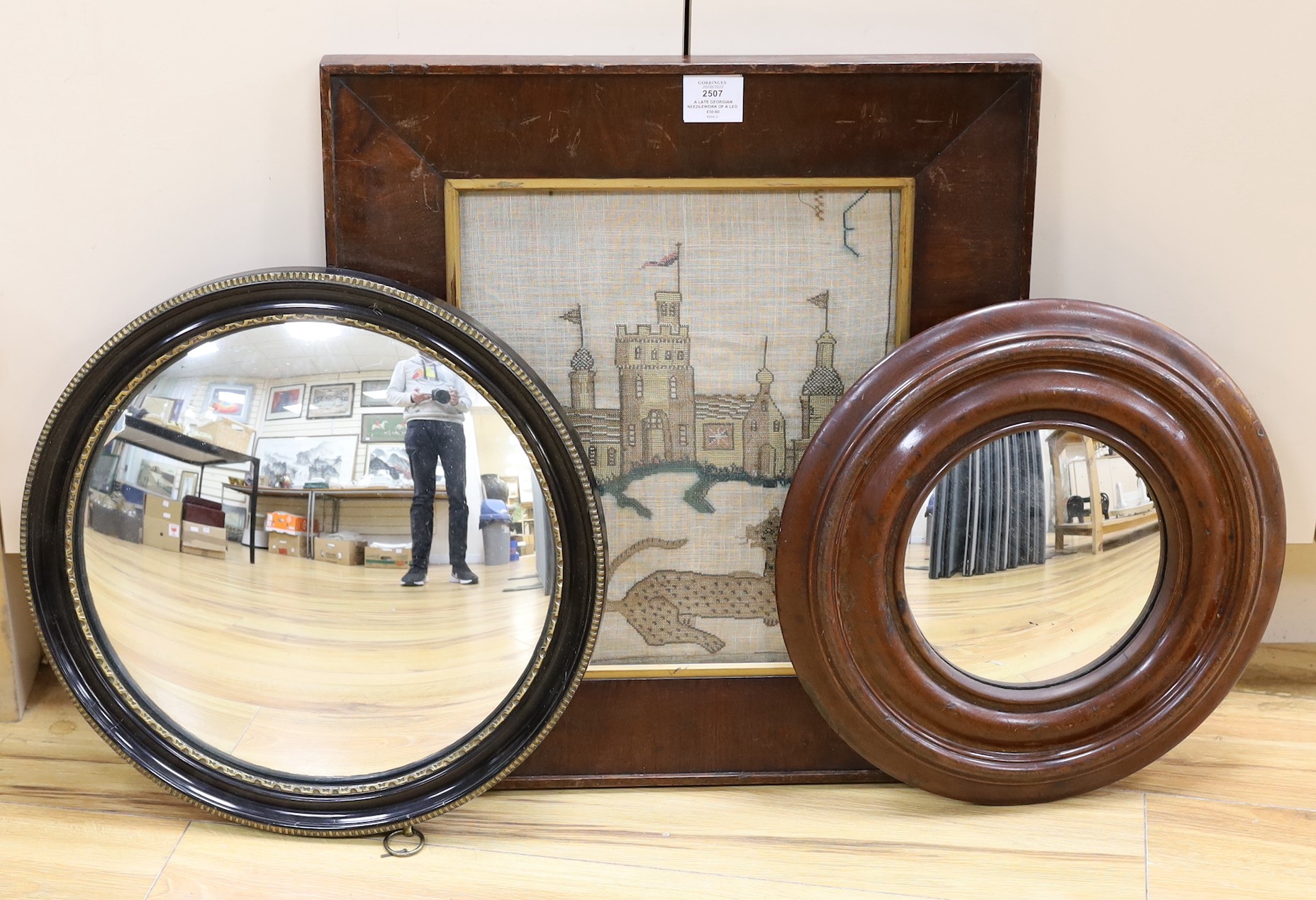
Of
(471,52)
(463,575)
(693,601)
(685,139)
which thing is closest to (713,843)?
(693,601)

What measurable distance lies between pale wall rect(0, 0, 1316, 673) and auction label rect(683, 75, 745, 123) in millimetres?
89

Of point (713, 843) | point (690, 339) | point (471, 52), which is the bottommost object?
point (713, 843)

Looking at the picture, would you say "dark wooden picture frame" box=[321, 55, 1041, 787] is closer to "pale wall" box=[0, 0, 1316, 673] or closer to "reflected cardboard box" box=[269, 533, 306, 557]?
"pale wall" box=[0, 0, 1316, 673]

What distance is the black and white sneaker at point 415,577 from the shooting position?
1100 mm

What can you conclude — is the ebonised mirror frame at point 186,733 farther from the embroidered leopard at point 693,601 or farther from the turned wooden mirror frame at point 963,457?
the turned wooden mirror frame at point 963,457

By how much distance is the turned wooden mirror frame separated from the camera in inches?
43.2

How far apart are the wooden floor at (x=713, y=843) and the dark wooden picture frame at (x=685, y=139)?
0.57 metres

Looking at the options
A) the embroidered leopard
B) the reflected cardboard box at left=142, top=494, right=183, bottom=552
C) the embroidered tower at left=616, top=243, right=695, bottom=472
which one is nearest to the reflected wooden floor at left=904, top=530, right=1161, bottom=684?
the embroidered leopard

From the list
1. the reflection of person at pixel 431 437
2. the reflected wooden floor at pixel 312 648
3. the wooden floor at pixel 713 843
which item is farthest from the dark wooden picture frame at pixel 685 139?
the wooden floor at pixel 713 843

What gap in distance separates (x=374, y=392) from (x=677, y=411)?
1.08 feet

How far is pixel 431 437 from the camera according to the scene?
1080 millimetres

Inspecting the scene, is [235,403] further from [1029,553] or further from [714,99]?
[1029,553]

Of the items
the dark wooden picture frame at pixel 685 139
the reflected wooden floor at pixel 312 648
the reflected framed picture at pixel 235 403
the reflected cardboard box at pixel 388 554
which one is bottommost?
the reflected wooden floor at pixel 312 648

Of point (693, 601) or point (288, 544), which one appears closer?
point (288, 544)
